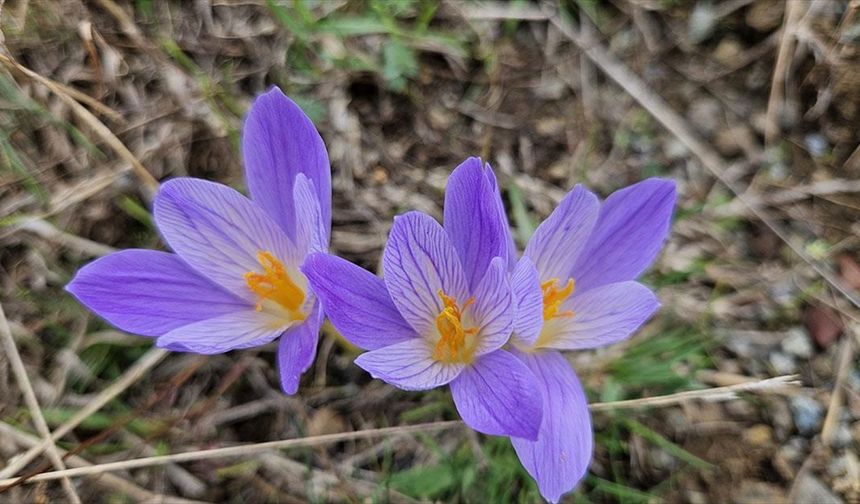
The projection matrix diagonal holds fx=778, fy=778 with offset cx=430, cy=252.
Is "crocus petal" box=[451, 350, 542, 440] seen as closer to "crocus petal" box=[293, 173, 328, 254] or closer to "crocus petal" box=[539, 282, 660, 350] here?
"crocus petal" box=[539, 282, 660, 350]

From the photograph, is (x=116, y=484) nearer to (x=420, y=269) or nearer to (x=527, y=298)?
(x=420, y=269)

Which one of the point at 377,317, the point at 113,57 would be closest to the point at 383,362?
the point at 377,317

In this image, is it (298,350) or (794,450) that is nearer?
(298,350)

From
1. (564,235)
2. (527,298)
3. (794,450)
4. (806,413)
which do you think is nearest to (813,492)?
(794,450)

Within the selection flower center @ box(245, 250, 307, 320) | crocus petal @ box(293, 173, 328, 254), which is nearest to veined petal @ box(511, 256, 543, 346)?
crocus petal @ box(293, 173, 328, 254)

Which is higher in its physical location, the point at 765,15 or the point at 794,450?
the point at 765,15

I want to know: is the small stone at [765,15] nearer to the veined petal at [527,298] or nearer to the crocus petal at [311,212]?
the veined petal at [527,298]
